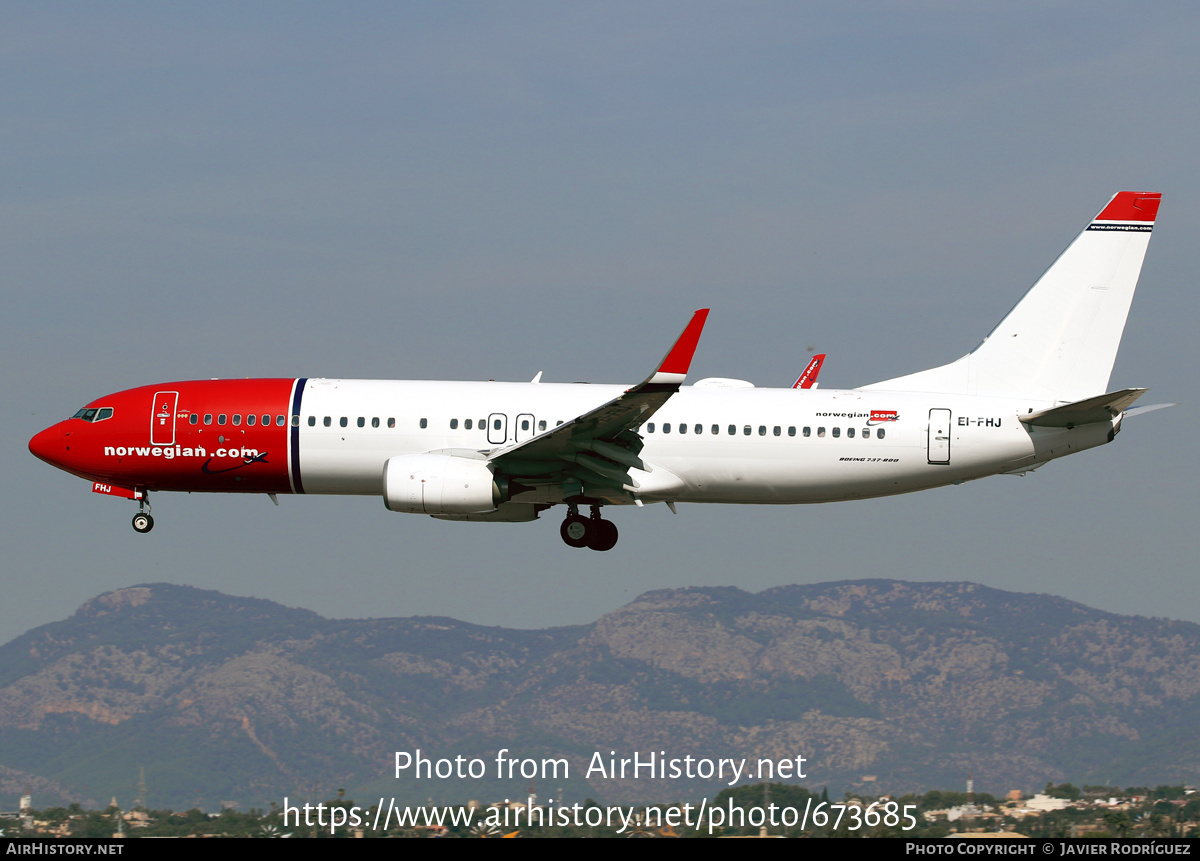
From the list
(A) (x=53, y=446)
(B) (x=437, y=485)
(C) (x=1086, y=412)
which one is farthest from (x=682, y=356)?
(A) (x=53, y=446)

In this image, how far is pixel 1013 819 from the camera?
63.0 metres

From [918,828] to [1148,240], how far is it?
127ft

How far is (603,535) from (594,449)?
423 centimetres

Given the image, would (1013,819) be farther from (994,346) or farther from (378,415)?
(378,415)

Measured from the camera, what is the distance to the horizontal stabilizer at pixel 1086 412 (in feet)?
123

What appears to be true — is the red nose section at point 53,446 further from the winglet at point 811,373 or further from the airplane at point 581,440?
the winglet at point 811,373

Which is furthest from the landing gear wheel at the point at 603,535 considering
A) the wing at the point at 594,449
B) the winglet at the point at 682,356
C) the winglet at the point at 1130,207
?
the winglet at the point at 1130,207

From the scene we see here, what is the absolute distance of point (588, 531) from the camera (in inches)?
1636

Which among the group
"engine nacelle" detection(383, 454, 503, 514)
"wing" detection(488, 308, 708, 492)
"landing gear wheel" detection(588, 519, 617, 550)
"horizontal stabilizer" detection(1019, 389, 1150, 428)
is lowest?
"landing gear wheel" detection(588, 519, 617, 550)

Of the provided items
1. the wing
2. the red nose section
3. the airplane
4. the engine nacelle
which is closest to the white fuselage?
the airplane

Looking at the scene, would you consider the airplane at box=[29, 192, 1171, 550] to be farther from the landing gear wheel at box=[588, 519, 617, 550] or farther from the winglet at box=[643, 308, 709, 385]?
the winglet at box=[643, 308, 709, 385]

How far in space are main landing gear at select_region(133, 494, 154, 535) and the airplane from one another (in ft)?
4.26

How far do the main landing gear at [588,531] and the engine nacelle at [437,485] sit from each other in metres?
3.78

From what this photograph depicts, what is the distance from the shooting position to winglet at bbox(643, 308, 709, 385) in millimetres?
33938
